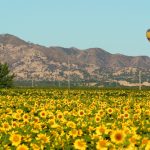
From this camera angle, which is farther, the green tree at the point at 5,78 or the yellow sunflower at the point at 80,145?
the green tree at the point at 5,78

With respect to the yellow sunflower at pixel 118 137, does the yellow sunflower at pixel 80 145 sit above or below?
below

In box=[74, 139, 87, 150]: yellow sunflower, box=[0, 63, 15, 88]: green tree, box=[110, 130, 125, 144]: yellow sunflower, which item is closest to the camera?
box=[110, 130, 125, 144]: yellow sunflower

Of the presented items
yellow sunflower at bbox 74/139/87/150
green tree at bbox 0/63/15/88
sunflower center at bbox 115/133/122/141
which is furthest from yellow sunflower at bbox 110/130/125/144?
green tree at bbox 0/63/15/88

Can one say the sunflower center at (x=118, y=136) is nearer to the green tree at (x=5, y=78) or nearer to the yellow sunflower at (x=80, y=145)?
the yellow sunflower at (x=80, y=145)

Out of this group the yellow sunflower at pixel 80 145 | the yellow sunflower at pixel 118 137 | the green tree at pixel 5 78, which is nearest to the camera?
the yellow sunflower at pixel 118 137

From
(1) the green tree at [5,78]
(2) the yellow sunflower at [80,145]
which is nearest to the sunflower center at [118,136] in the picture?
(2) the yellow sunflower at [80,145]

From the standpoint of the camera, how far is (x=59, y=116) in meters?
10.1

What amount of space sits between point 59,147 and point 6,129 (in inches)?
69.4

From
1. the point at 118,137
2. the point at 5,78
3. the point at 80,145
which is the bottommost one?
the point at 5,78

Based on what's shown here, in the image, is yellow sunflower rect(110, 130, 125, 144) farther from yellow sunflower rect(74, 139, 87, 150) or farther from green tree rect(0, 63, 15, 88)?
green tree rect(0, 63, 15, 88)

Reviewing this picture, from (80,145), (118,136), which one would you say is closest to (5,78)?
(80,145)

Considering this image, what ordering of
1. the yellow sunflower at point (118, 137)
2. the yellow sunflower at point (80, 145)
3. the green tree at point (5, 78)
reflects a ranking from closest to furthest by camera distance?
the yellow sunflower at point (118, 137) → the yellow sunflower at point (80, 145) → the green tree at point (5, 78)

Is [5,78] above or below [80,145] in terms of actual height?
below

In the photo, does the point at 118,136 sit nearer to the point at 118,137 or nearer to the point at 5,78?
the point at 118,137
